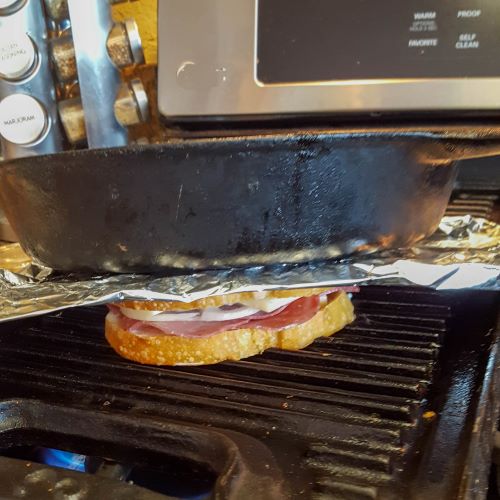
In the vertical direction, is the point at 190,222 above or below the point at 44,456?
above

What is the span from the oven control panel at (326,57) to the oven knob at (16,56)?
21 cm

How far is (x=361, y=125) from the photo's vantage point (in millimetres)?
745

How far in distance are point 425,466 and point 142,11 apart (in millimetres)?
852

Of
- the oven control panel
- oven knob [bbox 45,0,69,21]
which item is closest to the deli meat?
the oven control panel

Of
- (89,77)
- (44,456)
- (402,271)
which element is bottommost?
(44,456)

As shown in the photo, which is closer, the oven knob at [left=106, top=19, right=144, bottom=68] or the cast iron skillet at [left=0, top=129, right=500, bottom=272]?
the cast iron skillet at [left=0, top=129, right=500, bottom=272]

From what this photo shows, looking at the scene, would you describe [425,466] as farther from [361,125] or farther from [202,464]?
[361,125]

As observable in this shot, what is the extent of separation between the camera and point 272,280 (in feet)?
1.73

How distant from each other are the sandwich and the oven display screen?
27 centimetres

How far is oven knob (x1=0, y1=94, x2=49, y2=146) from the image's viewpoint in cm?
87

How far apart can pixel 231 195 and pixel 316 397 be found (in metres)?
0.18

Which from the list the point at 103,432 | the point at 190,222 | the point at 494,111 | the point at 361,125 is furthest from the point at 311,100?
the point at 103,432

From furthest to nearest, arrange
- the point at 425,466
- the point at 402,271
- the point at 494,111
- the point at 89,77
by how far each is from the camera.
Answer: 1. the point at 89,77
2. the point at 494,111
3. the point at 402,271
4. the point at 425,466

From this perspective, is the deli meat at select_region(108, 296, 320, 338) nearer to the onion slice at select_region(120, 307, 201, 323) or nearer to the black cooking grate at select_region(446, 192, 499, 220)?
the onion slice at select_region(120, 307, 201, 323)
